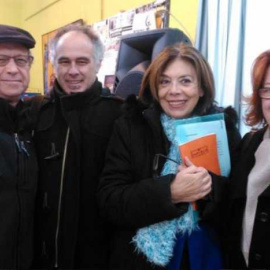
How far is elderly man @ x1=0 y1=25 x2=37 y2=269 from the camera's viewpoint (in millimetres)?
956

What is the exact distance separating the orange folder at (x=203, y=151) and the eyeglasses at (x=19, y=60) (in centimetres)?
60

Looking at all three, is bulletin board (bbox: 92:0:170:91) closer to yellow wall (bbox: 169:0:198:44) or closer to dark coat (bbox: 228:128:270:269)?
yellow wall (bbox: 169:0:198:44)

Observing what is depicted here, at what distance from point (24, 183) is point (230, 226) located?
622 millimetres

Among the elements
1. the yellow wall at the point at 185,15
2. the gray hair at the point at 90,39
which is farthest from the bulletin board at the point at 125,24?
the gray hair at the point at 90,39

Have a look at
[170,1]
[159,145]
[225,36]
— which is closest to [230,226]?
[159,145]

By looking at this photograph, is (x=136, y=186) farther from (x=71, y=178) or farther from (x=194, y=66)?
(x=194, y=66)

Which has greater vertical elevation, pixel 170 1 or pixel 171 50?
pixel 170 1

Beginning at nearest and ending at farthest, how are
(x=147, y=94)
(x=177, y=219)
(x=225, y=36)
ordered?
(x=177, y=219) < (x=147, y=94) < (x=225, y=36)

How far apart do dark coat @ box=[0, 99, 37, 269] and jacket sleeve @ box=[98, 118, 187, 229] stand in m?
0.22

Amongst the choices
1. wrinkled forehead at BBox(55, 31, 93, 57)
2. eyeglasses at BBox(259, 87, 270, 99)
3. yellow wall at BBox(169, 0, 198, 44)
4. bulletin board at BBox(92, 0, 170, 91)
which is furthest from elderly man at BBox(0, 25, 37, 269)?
bulletin board at BBox(92, 0, 170, 91)

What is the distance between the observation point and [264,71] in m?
0.96

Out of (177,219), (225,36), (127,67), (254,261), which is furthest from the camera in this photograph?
(225,36)

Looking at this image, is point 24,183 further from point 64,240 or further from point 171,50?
point 171,50

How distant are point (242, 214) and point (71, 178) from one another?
0.54 m
